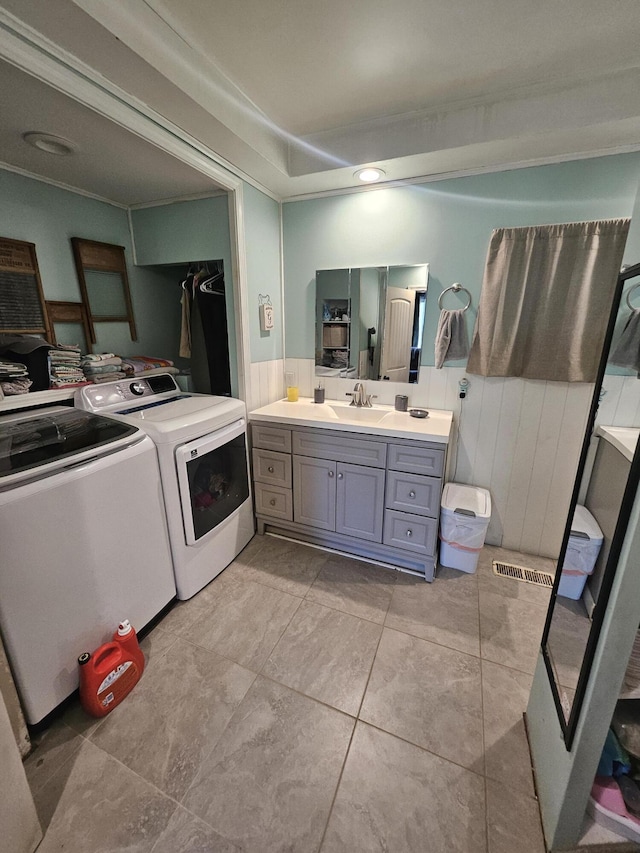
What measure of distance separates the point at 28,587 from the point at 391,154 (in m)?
2.52

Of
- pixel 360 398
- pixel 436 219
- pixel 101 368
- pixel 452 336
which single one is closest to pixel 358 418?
pixel 360 398

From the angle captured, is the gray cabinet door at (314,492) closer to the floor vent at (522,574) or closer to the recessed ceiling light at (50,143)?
the floor vent at (522,574)

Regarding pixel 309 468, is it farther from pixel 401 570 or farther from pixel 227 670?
pixel 227 670

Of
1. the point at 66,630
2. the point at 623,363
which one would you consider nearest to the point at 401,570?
the point at 623,363

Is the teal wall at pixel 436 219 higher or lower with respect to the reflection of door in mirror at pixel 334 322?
higher

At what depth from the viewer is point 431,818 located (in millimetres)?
1062

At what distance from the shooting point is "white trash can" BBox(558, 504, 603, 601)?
1.45 metres

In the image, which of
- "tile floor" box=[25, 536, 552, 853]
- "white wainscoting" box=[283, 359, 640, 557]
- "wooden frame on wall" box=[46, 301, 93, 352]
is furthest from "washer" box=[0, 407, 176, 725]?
"white wainscoting" box=[283, 359, 640, 557]

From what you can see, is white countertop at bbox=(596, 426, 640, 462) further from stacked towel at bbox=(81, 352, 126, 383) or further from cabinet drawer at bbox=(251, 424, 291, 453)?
stacked towel at bbox=(81, 352, 126, 383)

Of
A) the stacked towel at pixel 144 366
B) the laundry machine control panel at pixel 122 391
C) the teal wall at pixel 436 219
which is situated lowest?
the laundry machine control panel at pixel 122 391

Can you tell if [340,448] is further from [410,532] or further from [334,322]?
[334,322]

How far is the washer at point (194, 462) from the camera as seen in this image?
168 centimetres

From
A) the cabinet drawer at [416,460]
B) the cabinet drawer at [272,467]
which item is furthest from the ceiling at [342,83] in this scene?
the cabinet drawer at [272,467]

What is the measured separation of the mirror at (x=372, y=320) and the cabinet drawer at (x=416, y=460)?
0.65m
